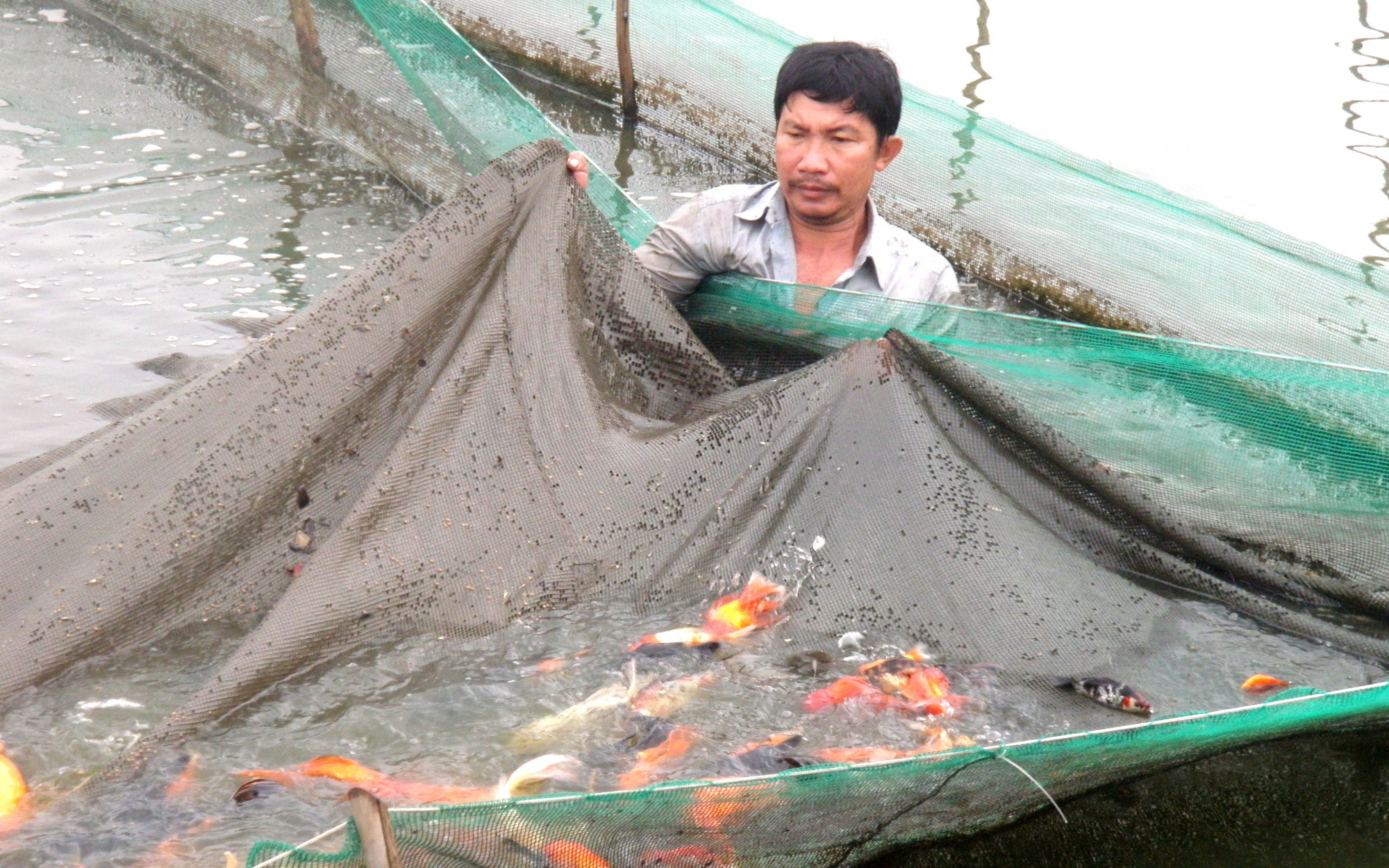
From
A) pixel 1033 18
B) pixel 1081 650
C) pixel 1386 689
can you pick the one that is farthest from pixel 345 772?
pixel 1033 18

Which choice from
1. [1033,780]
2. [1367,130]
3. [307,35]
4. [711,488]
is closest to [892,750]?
[1033,780]

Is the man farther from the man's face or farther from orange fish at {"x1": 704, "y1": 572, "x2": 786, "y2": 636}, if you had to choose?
orange fish at {"x1": 704, "y1": 572, "x2": 786, "y2": 636}

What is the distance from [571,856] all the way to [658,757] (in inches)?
26.2

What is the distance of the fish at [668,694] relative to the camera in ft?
9.68

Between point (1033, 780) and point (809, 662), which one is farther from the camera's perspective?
point (809, 662)

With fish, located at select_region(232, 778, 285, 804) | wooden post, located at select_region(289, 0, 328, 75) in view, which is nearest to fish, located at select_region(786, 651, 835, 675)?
fish, located at select_region(232, 778, 285, 804)

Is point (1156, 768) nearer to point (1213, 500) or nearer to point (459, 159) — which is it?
point (1213, 500)

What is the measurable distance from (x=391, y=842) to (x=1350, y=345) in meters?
Answer: 4.21

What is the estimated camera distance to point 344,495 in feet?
10.7

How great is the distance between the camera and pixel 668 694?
9.83ft

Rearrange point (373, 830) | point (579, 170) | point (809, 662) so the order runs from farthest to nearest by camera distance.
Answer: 1. point (579, 170)
2. point (809, 662)
3. point (373, 830)

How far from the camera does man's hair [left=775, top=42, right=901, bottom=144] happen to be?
3953mm

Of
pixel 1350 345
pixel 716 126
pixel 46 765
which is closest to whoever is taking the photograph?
pixel 46 765

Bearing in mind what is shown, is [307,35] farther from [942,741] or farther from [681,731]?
[942,741]
